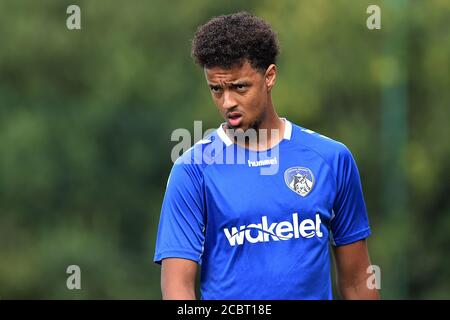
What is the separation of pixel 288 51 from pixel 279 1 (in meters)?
0.92

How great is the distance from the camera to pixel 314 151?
441 centimetres

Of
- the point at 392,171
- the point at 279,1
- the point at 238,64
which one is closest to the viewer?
the point at 238,64

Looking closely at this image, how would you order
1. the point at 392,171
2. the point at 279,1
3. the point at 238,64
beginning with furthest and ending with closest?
the point at 279,1 → the point at 392,171 → the point at 238,64

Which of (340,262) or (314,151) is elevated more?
(314,151)

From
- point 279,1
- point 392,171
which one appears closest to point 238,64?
point 392,171

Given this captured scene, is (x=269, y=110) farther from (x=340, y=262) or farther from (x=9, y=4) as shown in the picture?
(x=9, y=4)

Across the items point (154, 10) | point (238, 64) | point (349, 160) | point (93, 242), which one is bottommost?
point (93, 242)

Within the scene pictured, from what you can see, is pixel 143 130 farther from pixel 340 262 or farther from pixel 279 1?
pixel 340 262

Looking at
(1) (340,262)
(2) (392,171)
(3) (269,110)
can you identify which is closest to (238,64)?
(3) (269,110)

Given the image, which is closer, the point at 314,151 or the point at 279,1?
the point at 314,151

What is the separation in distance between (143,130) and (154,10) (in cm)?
215

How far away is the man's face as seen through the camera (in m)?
4.26

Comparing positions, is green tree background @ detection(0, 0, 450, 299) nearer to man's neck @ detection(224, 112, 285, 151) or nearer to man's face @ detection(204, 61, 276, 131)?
man's neck @ detection(224, 112, 285, 151)

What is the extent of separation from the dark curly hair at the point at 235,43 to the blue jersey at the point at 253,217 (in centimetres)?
34
